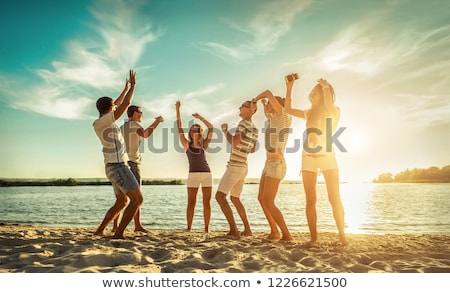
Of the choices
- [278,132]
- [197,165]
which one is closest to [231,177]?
[197,165]

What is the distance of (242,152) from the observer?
16.9 ft

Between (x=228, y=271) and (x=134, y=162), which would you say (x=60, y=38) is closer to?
(x=134, y=162)

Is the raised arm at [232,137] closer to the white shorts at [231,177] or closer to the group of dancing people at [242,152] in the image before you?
the group of dancing people at [242,152]

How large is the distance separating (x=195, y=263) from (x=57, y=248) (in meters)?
1.65

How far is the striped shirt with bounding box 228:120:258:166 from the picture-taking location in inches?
202

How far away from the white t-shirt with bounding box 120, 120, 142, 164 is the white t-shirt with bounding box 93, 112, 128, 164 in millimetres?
981

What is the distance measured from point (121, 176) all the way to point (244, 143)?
169 cm

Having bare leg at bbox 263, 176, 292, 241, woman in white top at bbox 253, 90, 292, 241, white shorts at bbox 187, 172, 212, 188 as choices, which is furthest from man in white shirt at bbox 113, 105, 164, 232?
bare leg at bbox 263, 176, 292, 241

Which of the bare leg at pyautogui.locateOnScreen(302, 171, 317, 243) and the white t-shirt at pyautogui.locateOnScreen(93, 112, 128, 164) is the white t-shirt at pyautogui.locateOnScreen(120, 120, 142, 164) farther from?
the bare leg at pyautogui.locateOnScreen(302, 171, 317, 243)

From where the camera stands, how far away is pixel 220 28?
6762 mm

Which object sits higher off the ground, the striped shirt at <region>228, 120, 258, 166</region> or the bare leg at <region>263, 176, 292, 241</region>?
the striped shirt at <region>228, 120, 258, 166</region>

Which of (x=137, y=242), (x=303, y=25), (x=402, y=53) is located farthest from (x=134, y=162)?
(x=402, y=53)

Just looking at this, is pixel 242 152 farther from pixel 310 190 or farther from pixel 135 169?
pixel 135 169
